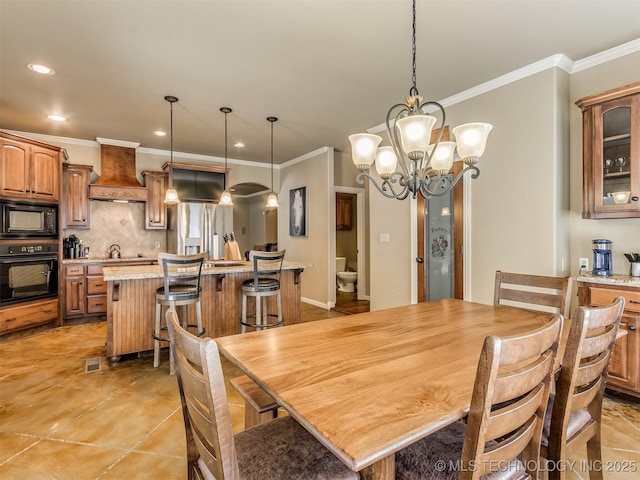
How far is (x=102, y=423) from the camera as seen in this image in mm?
2219

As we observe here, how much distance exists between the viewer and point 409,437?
0.79m

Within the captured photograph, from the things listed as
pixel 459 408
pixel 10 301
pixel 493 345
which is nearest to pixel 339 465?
pixel 459 408

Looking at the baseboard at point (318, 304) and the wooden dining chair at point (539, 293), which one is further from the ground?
the wooden dining chair at point (539, 293)

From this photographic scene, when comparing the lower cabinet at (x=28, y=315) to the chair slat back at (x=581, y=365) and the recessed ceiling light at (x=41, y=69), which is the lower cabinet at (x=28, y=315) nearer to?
the recessed ceiling light at (x=41, y=69)

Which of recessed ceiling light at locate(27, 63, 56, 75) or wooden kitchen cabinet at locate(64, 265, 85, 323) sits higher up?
recessed ceiling light at locate(27, 63, 56, 75)

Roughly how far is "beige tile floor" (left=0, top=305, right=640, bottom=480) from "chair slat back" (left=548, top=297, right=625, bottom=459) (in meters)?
0.80

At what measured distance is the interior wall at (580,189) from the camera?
2.69 meters

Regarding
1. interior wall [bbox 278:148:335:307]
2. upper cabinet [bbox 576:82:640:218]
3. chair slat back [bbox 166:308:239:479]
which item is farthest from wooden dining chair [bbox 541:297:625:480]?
interior wall [bbox 278:148:335:307]

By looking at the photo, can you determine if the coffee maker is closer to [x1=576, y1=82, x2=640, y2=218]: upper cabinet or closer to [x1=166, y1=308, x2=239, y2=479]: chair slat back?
[x1=576, y1=82, x2=640, y2=218]: upper cabinet

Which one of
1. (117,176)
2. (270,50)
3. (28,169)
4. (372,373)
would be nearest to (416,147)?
(372,373)

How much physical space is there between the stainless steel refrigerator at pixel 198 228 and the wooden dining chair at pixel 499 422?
4880 millimetres

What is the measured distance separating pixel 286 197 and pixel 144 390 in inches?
185

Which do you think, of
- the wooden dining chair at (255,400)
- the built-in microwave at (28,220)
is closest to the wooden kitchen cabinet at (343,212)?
the built-in microwave at (28,220)

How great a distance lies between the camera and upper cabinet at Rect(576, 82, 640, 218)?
247 centimetres
